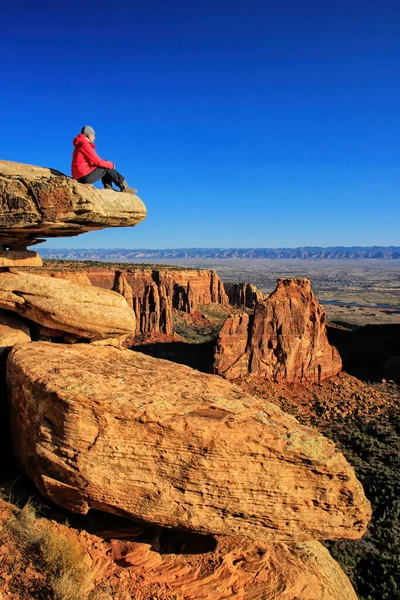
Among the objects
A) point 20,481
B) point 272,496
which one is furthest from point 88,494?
point 272,496

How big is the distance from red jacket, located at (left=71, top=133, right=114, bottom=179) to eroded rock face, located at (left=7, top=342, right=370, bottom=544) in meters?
5.74

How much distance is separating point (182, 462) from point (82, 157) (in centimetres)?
878

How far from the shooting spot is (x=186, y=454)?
9250 mm

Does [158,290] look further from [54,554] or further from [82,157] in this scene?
[54,554]

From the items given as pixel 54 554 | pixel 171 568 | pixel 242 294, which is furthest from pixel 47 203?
pixel 242 294

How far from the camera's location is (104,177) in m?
13.2

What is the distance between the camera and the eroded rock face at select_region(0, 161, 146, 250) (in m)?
11.4

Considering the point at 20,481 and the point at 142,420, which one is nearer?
the point at 142,420

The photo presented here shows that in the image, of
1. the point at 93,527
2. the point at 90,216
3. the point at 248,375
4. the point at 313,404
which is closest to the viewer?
the point at 93,527

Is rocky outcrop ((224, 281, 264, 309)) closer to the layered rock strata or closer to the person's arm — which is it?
the layered rock strata

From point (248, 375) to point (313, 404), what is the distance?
6.54 meters

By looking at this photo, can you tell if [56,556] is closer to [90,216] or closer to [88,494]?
[88,494]

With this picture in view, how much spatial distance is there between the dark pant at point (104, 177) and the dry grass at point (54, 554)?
869 cm

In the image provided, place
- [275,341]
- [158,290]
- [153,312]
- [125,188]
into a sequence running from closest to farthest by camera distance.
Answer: [125,188], [275,341], [153,312], [158,290]
